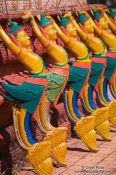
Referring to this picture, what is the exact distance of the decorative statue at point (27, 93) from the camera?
5.00 metres

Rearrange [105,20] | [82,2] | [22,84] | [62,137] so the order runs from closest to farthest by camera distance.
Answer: [22,84] → [62,137] → [105,20] → [82,2]

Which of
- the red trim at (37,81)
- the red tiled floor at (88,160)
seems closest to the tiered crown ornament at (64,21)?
the red trim at (37,81)

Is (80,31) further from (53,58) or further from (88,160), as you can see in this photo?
(88,160)

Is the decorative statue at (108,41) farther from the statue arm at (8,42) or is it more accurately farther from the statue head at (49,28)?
the statue arm at (8,42)

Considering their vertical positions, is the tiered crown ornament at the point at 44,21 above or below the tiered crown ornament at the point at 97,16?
above

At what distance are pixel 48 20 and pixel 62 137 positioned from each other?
1415mm

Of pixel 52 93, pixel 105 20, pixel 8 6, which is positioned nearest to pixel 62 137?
pixel 52 93

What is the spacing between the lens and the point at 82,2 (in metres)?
8.12

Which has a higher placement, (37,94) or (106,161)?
(37,94)

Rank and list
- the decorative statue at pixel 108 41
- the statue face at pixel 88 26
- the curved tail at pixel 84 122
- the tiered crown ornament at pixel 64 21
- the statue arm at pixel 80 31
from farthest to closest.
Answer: the decorative statue at pixel 108 41
the statue face at pixel 88 26
the statue arm at pixel 80 31
the tiered crown ornament at pixel 64 21
the curved tail at pixel 84 122

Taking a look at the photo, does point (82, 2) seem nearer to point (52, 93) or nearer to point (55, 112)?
point (55, 112)

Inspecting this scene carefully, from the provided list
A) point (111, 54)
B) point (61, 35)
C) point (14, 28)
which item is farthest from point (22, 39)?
point (111, 54)

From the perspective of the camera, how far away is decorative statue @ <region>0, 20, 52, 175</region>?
5.00 m

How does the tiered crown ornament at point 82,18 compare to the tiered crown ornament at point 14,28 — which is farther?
the tiered crown ornament at point 82,18
